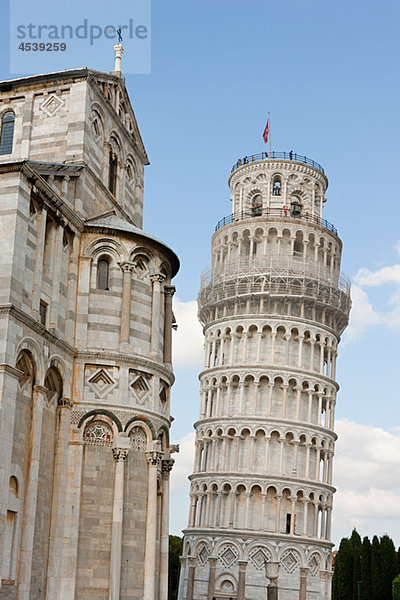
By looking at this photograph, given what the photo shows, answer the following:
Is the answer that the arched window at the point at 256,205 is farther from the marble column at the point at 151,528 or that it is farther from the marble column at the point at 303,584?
the marble column at the point at 151,528

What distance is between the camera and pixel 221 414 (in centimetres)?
6781

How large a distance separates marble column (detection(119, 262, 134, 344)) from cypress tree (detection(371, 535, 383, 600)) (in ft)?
144

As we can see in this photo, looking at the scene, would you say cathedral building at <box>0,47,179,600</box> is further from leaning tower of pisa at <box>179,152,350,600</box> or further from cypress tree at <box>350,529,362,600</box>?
cypress tree at <box>350,529,362,600</box>

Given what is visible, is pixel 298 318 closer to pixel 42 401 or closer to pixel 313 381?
pixel 313 381

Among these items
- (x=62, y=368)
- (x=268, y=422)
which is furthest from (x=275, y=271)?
(x=62, y=368)

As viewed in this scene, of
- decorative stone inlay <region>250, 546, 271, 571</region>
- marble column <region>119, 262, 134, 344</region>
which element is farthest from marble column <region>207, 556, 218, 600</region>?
marble column <region>119, 262, 134, 344</region>

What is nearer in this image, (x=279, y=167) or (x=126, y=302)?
(x=126, y=302)

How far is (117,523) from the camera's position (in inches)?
1125

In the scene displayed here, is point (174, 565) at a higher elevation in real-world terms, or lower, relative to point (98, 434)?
lower

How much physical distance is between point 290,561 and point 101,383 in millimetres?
38308

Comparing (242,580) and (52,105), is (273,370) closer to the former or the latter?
(242,580)

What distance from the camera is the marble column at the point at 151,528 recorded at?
1145 inches

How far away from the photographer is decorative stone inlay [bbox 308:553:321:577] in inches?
2530

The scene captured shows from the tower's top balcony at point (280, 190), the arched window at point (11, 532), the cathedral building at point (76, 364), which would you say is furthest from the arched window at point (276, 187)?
the arched window at point (11, 532)
